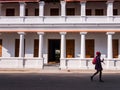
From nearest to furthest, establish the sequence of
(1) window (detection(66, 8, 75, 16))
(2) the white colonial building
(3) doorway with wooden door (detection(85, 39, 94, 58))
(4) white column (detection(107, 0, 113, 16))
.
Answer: (2) the white colonial building, (4) white column (detection(107, 0, 113, 16)), (3) doorway with wooden door (detection(85, 39, 94, 58)), (1) window (detection(66, 8, 75, 16))

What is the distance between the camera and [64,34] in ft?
105

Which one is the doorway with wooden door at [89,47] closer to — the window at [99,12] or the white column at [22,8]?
the window at [99,12]

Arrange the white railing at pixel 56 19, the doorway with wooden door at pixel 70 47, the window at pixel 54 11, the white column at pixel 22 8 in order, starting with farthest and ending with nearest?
the window at pixel 54 11
the doorway with wooden door at pixel 70 47
the white column at pixel 22 8
the white railing at pixel 56 19

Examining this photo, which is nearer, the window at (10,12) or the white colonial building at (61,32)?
the white colonial building at (61,32)

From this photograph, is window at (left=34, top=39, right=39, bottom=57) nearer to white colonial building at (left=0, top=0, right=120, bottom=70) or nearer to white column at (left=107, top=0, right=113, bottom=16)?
white colonial building at (left=0, top=0, right=120, bottom=70)

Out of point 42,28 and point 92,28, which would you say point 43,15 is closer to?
point 42,28

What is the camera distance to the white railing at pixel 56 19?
32125 mm

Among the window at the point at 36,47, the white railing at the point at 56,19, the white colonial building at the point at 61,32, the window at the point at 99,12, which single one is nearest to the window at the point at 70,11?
the white colonial building at the point at 61,32

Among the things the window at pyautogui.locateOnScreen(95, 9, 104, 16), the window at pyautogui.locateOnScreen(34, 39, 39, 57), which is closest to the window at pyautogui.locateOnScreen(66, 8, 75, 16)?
the window at pyautogui.locateOnScreen(95, 9, 104, 16)

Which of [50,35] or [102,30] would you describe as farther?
[50,35]

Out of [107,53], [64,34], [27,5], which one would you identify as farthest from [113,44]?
[27,5]

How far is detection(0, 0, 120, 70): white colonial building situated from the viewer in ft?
101

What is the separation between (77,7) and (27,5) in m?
5.71

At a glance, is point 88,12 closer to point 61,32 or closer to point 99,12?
point 99,12
